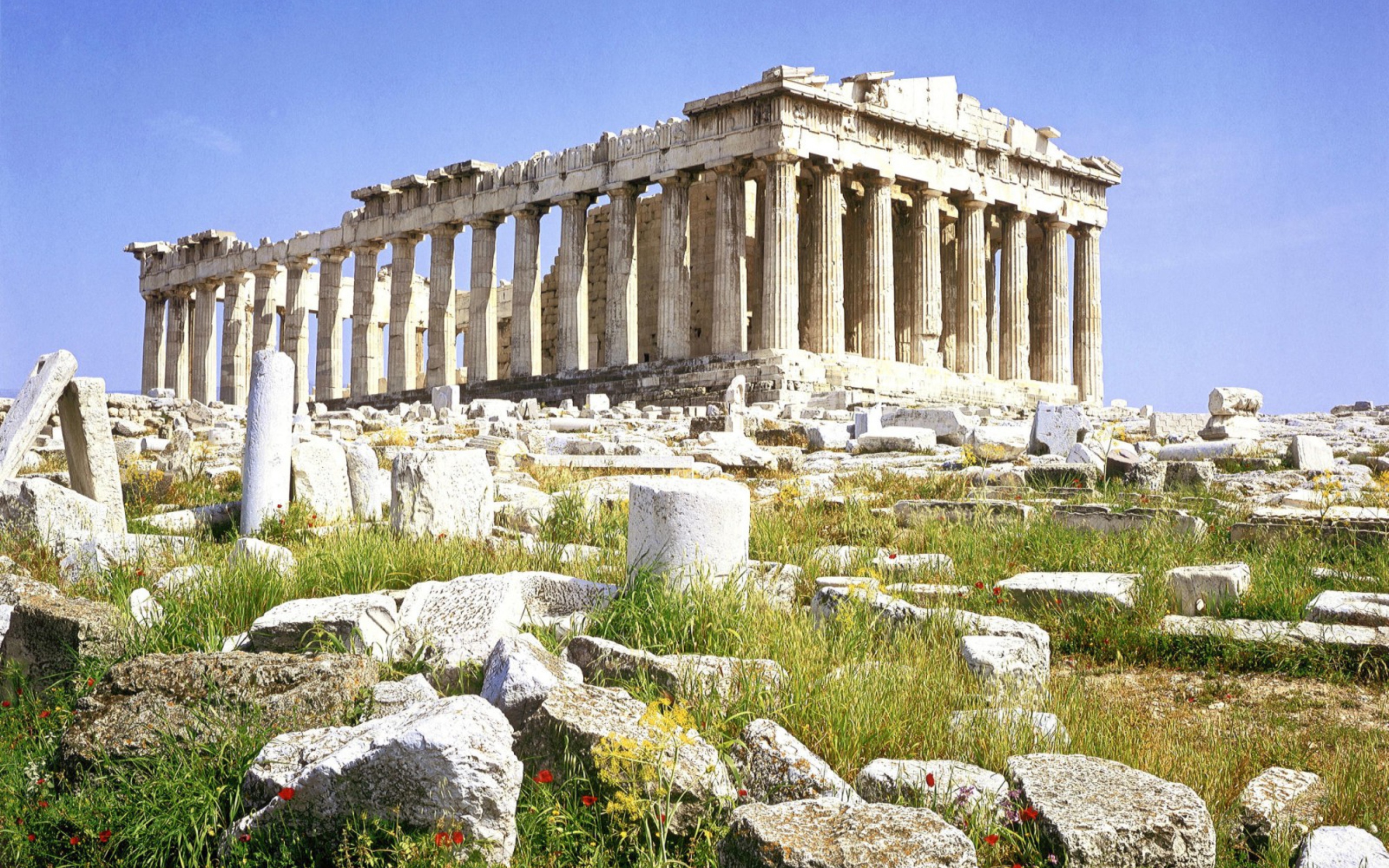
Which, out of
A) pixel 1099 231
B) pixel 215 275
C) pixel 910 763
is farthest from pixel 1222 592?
pixel 215 275

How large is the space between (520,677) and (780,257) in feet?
84.7

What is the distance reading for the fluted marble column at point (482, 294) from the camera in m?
37.1

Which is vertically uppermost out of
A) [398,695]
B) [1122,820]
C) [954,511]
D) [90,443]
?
[90,443]

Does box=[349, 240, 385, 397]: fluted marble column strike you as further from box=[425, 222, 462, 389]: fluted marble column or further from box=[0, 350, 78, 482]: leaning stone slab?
box=[0, 350, 78, 482]: leaning stone slab

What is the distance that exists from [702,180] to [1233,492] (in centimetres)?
2554

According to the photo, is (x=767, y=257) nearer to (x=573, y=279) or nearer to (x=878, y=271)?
(x=878, y=271)

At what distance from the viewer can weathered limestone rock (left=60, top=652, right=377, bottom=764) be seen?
4.86 meters

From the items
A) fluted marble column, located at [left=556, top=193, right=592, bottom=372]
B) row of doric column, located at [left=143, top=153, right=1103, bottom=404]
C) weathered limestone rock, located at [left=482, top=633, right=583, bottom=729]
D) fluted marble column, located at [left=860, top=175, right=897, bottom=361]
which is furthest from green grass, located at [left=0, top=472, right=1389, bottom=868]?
fluted marble column, located at [left=556, top=193, right=592, bottom=372]

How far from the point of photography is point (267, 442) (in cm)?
966

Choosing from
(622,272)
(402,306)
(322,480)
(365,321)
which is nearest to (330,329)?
(365,321)

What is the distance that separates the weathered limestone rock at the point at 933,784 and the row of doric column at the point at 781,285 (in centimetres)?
2499

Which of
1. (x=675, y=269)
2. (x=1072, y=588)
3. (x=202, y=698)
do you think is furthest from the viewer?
(x=675, y=269)

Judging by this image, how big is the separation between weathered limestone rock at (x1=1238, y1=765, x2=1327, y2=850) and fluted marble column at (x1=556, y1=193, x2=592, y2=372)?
30.0 metres

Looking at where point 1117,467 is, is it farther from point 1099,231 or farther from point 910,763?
point 1099,231
